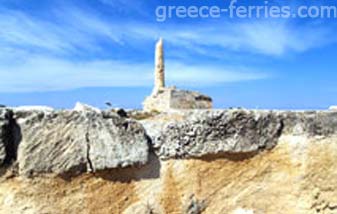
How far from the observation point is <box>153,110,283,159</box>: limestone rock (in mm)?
2811

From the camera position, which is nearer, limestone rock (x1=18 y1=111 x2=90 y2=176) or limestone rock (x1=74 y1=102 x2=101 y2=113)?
limestone rock (x1=18 y1=111 x2=90 y2=176)

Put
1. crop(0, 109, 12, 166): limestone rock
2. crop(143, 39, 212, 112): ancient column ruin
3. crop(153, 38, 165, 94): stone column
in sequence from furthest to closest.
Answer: crop(153, 38, 165, 94): stone column → crop(143, 39, 212, 112): ancient column ruin → crop(0, 109, 12, 166): limestone rock

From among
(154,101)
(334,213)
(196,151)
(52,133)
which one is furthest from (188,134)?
(154,101)

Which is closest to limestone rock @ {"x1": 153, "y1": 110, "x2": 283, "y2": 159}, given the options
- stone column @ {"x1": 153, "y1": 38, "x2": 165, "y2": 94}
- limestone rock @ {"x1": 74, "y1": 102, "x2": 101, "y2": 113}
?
limestone rock @ {"x1": 74, "y1": 102, "x2": 101, "y2": 113}

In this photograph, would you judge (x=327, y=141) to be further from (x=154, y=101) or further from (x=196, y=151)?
(x=154, y=101)

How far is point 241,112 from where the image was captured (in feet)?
9.78

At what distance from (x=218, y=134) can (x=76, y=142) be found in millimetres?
794

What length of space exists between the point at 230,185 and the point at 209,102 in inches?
854

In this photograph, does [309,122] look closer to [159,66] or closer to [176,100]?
[176,100]

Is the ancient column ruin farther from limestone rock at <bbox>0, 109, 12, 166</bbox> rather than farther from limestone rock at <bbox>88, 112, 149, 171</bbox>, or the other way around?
limestone rock at <bbox>0, 109, 12, 166</bbox>

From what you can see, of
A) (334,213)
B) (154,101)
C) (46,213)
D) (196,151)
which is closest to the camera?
(46,213)

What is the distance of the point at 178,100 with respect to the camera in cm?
2216

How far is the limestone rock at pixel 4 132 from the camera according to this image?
2.41 meters

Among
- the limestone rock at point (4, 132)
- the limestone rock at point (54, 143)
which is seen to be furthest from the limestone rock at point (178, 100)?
the limestone rock at point (4, 132)
